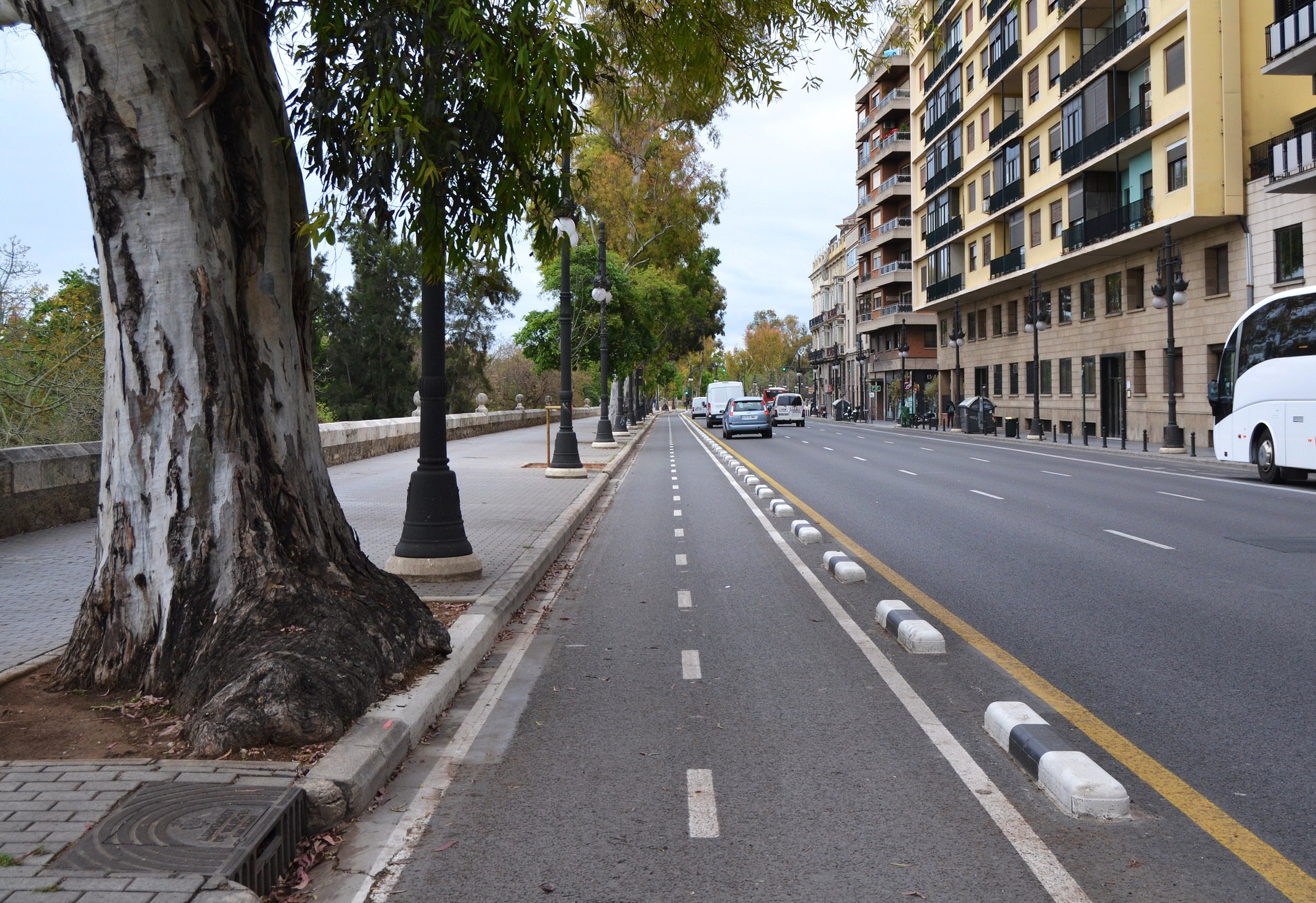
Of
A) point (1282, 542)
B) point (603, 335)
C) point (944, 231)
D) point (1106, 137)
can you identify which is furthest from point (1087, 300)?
point (1282, 542)

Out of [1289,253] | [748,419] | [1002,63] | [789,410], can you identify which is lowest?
[789,410]

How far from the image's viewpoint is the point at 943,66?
55500 mm

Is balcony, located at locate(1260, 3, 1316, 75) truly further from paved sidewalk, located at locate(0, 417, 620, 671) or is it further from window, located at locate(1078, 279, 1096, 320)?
paved sidewalk, located at locate(0, 417, 620, 671)

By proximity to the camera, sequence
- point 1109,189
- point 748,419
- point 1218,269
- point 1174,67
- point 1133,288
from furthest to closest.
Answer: point 748,419 < point 1109,189 < point 1133,288 < point 1174,67 < point 1218,269

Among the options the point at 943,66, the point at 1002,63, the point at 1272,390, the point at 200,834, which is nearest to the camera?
the point at 200,834

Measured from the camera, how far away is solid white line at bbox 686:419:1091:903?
11.5 ft

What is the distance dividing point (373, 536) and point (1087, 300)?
36286 millimetres

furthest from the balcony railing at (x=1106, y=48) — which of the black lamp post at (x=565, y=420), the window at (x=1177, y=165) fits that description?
the black lamp post at (x=565, y=420)

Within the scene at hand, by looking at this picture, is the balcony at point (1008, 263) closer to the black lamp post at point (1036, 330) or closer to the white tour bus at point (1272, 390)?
the black lamp post at point (1036, 330)

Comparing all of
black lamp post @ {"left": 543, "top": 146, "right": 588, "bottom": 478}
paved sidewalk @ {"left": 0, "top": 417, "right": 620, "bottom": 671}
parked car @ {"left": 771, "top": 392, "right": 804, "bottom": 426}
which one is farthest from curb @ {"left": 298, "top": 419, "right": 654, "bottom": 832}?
parked car @ {"left": 771, "top": 392, "right": 804, "bottom": 426}

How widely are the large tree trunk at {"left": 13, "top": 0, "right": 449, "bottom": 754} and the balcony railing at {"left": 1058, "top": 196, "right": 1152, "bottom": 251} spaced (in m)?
34.4

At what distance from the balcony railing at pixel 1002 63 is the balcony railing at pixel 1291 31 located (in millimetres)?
17915

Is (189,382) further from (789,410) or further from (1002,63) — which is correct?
(789,410)

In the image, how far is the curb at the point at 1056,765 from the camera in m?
4.02
